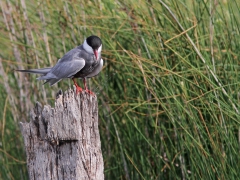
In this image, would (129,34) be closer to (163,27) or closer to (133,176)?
(163,27)

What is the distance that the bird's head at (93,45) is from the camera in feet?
11.8

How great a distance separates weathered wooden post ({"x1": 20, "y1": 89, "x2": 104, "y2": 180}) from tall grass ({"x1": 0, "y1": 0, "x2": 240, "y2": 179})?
A: 55 centimetres

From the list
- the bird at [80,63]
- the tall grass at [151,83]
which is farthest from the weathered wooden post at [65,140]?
the bird at [80,63]

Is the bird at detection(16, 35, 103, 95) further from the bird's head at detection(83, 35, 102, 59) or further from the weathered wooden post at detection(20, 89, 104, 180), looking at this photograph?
the weathered wooden post at detection(20, 89, 104, 180)

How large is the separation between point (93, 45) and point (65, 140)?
3.49ft

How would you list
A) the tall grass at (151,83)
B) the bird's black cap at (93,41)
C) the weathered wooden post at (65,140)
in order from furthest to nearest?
1. the bird's black cap at (93,41)
2. the tall grass at (151,83)
3. the weathered wooden post at (65,140)

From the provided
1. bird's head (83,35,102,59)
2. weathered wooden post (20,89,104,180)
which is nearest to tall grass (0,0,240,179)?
bird's head (83,35,102,59)

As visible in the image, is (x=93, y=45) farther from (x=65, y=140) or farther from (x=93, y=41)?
(x=65, y=140)

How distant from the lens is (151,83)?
349 centimetres

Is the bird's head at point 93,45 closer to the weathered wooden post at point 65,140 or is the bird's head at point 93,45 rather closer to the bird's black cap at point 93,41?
the bird's black cap at point 93,41

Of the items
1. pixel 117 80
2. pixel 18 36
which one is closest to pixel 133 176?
pixel 117 80

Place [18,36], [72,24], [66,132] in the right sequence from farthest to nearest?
[18,36], [72,24], [66,132]

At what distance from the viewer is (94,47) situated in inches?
143

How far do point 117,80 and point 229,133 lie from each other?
101 cm
